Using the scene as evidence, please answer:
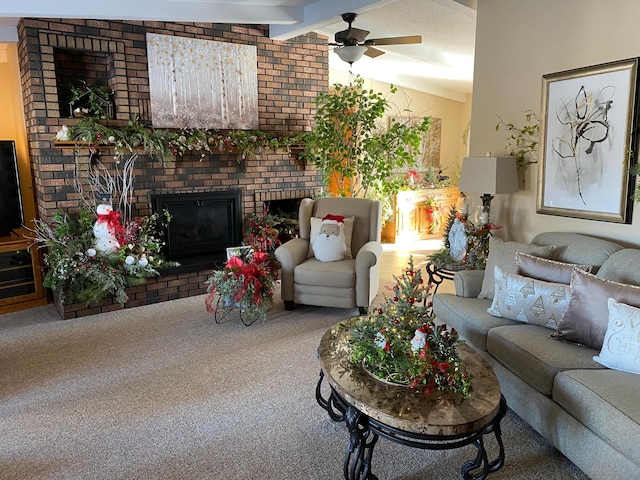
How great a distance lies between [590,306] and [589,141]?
1.30 meters

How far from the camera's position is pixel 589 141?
3023 millimetres

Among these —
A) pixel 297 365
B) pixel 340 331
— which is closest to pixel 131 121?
pixel 297 365

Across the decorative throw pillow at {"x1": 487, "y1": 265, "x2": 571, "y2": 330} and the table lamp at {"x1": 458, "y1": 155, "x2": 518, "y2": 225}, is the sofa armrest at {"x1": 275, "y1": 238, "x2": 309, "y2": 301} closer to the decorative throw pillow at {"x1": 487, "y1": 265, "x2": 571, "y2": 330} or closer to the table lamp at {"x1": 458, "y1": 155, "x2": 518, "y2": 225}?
the table lamp at {"x1": 458, "y1": 155, "x2": 518, "y2": 225}

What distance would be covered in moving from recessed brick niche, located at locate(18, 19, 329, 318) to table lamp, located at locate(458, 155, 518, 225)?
235 cm

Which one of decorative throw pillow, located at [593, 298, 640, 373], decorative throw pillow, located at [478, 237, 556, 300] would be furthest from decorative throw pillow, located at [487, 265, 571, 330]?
decorative throw pillow, located at [593, 298, 640, 373]

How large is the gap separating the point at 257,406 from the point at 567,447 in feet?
5.19

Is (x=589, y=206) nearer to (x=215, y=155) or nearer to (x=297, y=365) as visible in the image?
(x=297, y=365)

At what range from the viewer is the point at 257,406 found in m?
2.66

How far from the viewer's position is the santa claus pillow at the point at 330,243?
13.7ft

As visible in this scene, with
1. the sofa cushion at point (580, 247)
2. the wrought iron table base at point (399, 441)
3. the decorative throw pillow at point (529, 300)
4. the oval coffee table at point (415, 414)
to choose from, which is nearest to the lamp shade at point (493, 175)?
the sofa cushion at point (580, 247)

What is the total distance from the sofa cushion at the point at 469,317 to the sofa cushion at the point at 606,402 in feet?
1.92

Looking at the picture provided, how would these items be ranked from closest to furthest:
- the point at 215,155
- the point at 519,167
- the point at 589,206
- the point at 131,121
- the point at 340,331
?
the point at 340,331 < the point at 589,206 < the point at 519,167 < the point at 131,121 < the point at 215,155

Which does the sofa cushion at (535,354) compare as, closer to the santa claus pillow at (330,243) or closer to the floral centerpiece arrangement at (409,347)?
the floral centerpiece arrangement at (409,347)

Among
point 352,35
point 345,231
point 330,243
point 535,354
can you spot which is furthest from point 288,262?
point 535,354
